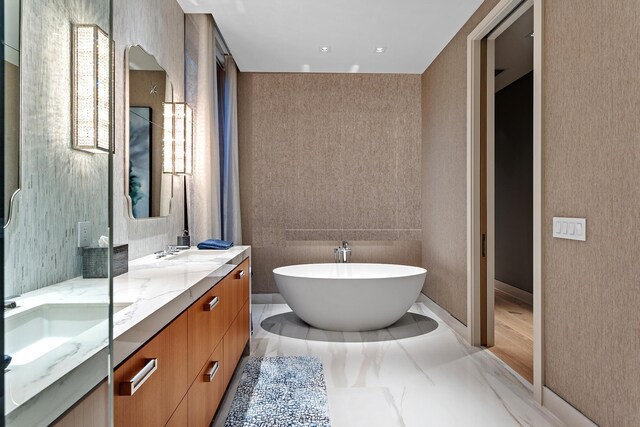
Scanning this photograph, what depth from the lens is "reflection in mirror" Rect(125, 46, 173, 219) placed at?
2.51m

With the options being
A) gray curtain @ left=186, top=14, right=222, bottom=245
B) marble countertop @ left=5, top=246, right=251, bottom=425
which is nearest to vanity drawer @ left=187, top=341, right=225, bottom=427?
marble countertop @ left=5, top=246, right=251, bottom=425

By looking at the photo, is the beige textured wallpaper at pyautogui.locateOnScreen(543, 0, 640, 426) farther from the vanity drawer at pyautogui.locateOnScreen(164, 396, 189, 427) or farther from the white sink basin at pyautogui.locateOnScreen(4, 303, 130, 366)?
the white sink basin at pyautogui.locateOnScreen(4, 303, 130, 366)

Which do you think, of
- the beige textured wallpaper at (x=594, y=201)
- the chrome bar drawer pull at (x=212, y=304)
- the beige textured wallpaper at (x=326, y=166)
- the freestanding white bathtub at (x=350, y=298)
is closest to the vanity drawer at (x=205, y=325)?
the chrome bar drawer pull at (x=212, y=304)

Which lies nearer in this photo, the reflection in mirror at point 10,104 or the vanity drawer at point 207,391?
the reflection in mirror at point 10,104

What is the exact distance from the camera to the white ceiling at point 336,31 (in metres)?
3.31

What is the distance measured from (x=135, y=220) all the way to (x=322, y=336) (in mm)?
1863

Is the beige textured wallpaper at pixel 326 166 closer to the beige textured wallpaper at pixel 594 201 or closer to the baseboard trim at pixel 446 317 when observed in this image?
the baseboard trim at pixel 446 317

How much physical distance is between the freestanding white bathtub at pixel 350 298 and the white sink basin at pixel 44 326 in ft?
10.1

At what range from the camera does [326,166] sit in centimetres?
499

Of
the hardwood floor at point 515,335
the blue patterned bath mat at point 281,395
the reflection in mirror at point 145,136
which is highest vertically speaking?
the reflection in mirror at point 145,136

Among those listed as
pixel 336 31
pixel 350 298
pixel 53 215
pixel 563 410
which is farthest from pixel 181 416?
pixel 336 31

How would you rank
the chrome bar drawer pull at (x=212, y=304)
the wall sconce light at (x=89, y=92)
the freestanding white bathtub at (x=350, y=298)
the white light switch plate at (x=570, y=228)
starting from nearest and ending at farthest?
the wall sconce light at (x=89, y=92) < the chrome bar drawer pull at (x=212, y=304) < the white light switch plate at (x=570, y=228) < the freestanding white bathtub at (x=350, y=298)

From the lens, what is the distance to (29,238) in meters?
0.49

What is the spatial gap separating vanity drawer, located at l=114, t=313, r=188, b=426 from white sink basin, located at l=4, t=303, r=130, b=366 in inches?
16.8
